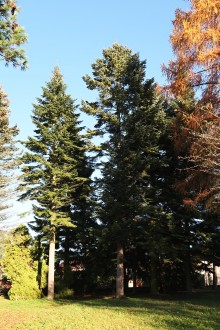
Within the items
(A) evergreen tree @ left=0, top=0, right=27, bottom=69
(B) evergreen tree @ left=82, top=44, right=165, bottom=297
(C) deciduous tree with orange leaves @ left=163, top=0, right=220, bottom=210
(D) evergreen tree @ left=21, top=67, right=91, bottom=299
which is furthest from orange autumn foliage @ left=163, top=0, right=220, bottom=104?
(D) evergreen tree @ left=21, top=67, right=91, bottom=299

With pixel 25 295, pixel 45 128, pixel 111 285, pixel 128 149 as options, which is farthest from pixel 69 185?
pixel 111 285

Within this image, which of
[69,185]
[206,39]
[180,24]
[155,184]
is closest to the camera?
[206,39]

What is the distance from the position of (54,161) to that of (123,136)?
17.3 ft

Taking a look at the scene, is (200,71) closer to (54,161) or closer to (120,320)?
(120,320)

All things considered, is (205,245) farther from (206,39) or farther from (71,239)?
(206,39)

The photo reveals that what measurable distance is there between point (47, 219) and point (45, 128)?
607 centimetres

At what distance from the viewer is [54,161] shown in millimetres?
22844

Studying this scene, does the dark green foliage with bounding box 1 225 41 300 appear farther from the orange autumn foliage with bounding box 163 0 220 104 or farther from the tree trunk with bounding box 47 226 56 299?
the orange autumn foliage with bounding box 163 0 220 104

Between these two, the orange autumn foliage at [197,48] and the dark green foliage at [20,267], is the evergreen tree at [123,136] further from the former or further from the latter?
the orange autumn foliage at [197,48]

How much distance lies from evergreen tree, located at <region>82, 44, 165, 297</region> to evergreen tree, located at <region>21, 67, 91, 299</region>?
2566mm

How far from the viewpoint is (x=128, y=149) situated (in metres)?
19.9

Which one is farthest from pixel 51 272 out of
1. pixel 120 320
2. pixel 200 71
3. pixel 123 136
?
pixel 200 71

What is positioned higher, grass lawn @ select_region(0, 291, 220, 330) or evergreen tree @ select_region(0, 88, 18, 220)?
evergreen tree @ select_region(0, 88, 18, 220)

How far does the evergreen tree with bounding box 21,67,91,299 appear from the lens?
21.4m
